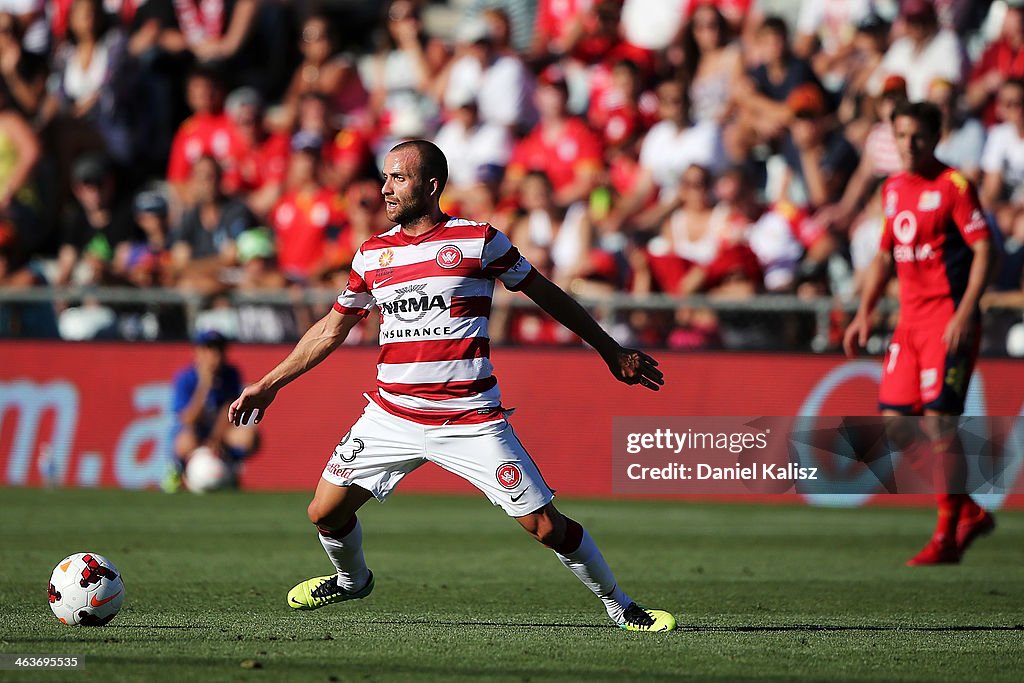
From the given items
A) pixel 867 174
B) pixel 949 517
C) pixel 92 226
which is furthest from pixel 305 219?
pixel 949 517

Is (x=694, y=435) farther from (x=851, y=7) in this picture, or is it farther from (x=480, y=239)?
(x=851, y=7)

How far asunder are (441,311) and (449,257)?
25 cm

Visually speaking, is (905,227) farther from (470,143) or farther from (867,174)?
(470,143)

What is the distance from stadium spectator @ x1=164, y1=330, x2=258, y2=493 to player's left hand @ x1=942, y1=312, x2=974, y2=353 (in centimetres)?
754

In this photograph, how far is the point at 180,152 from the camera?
18031 millimetres

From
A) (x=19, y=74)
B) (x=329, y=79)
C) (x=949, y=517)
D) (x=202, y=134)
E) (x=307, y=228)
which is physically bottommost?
(x=949, y=517)

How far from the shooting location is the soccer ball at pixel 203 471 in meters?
14.8

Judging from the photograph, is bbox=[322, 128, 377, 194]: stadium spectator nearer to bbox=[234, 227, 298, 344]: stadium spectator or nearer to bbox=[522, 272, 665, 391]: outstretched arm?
bbox=[234, 227, 298, 344]: stadium spectator

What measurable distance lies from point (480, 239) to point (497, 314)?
796cm

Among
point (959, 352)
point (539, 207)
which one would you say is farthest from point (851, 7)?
point (959, 352)

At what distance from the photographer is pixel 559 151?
16844mm

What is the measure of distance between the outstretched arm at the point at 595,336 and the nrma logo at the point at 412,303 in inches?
16.9

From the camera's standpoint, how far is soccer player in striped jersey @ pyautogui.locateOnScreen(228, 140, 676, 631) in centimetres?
692

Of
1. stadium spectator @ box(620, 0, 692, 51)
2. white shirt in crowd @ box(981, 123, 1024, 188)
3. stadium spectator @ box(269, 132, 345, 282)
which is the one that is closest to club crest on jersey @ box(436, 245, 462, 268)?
stadium spectator @ box(269, 132, 345, 282)
